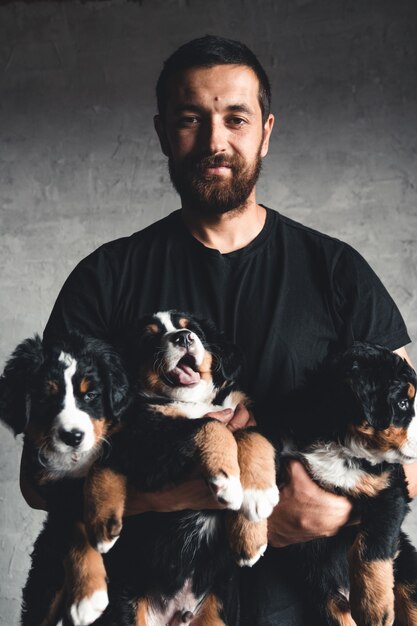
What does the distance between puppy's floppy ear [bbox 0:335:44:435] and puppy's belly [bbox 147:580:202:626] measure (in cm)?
59

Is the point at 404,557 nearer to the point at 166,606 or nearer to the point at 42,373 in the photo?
the point at 166,606

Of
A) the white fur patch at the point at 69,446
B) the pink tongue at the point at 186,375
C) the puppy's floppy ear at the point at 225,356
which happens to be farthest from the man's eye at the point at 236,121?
the white fur patch at the point at 69,446

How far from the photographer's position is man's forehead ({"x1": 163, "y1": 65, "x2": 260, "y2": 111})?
2.27 meters

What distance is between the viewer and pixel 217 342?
7.18ft

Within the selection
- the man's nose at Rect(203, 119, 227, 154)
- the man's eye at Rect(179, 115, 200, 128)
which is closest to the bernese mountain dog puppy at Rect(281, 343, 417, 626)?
the man's nose at Rect(203, 119, 227, 154)

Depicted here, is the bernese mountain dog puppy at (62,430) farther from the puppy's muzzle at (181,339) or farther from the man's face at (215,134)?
the man's face at (215,134)

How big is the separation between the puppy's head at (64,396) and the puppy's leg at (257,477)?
0.36 m

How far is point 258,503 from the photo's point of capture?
6.02 ft

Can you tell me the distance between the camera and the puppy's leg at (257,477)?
1.84 m

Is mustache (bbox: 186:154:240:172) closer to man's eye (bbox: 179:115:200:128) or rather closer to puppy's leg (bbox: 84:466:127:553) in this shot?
man's eye (bbox: 179:115:200:128)

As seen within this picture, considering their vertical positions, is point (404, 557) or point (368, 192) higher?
point (368, 192)

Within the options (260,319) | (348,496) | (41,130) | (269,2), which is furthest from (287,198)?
(348,496)

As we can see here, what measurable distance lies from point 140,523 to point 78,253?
189cm

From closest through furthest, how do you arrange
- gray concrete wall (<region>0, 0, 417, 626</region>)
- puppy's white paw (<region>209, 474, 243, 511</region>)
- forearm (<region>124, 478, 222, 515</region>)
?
1. puppy's white paw (<region>209, 474, 243, 511</region>)
2. forearm (<region>124, 478, 222, 515</region>)
3. gray concrete wall (<region>0, 0, 417, 626</region>)
